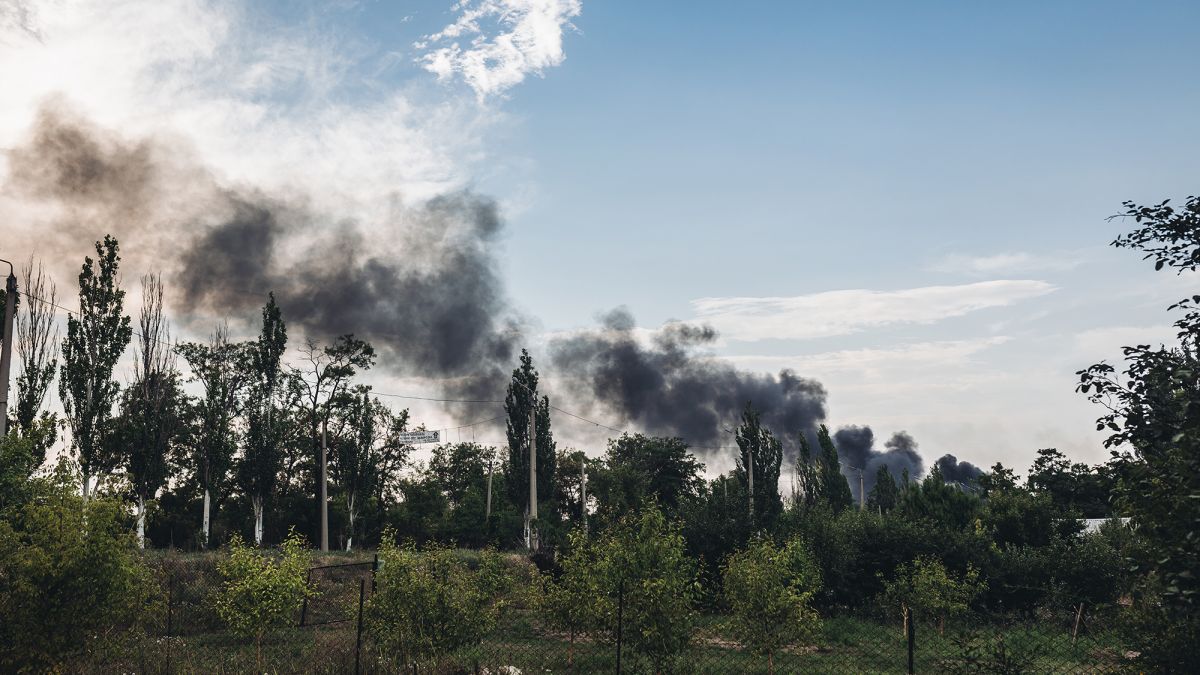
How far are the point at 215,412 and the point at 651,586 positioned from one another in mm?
43669

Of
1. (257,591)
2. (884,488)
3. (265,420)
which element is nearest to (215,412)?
(265,420)

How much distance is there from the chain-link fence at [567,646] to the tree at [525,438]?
1835 cm

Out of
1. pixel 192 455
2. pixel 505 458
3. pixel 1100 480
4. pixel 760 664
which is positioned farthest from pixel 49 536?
pixel 505 458

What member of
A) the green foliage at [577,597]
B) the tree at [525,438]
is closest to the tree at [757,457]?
the tree at [525,438]

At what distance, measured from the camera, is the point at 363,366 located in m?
56.5

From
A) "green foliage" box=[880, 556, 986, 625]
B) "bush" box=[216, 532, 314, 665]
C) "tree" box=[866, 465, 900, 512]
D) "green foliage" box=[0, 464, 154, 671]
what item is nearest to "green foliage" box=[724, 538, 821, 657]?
"green foliage" box=[880, 556, 986, 625]

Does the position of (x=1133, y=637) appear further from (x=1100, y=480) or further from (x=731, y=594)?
(x=731, y=594)

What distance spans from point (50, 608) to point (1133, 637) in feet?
47.8

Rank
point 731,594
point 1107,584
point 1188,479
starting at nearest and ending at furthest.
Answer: point 1188,479
point 731,594
point 1107,584

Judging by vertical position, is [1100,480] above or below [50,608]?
above

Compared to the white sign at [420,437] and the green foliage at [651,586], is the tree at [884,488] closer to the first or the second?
the white sign at [420,437]

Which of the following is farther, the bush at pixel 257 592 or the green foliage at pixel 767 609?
the bush at pixel 257 592

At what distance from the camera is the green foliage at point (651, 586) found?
14.2 metres

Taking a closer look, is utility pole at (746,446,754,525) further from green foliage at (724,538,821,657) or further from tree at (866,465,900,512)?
green foliage at (724,538,821,657)
